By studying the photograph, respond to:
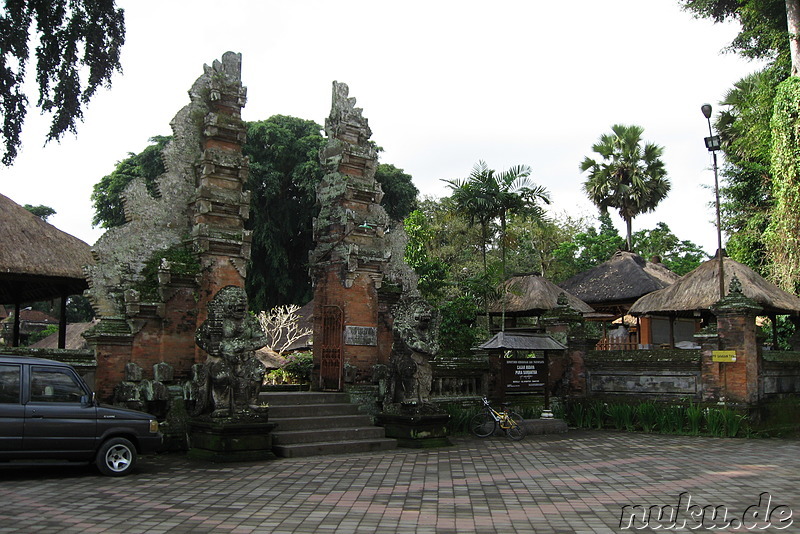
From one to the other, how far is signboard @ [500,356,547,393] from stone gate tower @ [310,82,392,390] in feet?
8.94

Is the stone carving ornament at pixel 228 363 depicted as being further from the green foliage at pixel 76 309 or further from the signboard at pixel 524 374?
the green foliage at pixel 76 309

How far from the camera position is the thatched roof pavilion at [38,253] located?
1354 cm

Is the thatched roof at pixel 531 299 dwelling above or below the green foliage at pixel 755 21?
below

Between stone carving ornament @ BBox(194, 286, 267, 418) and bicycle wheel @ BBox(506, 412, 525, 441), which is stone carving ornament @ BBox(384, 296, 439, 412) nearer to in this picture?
bicycle wheel @ BBox(506, 412, 525, 441)

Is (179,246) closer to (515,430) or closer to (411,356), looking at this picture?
(411,356)

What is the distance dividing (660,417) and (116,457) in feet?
36.7

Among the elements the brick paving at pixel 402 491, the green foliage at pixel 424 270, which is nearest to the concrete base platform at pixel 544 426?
the brick paving at pixel 402 491

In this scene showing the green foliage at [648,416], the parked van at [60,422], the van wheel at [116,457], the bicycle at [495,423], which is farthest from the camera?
the green foliage at [648,416]

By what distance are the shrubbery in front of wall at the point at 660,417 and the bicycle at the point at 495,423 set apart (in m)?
3.11

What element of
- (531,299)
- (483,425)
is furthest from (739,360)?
(531,299)

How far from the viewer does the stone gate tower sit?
42.8 ft

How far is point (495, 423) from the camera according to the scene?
1335 centimetres

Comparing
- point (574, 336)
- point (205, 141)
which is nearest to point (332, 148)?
point (205, 141)

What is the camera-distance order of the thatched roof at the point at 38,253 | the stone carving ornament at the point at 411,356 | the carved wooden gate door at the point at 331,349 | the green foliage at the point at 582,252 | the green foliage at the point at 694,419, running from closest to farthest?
the stone carving ornament at the point at 411,356, the carved wooden gate door at the point at 331,349, the thatched roof at the point at 38,253, the green foliage at the point at 694,419, the green foliage at the point at 582,252
